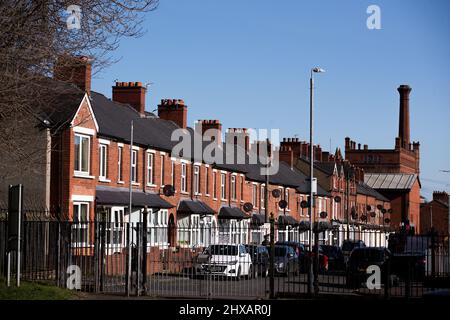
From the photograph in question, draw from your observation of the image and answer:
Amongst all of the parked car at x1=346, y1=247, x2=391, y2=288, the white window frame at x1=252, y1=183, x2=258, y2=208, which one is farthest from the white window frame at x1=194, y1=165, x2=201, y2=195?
the parked car at x1=346, y1=247, x2=391, y2=288

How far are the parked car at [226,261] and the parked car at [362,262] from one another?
3300mm

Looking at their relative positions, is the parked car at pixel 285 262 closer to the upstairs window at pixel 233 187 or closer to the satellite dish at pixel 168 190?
the satellite dish at pixel 168 190

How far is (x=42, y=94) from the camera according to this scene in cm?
2292

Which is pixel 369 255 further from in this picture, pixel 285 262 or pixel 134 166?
pixel 134 166

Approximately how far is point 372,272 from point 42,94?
11739 mm

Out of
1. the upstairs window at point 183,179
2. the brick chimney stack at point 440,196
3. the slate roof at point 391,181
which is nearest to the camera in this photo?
the upstairs window at point 183,179

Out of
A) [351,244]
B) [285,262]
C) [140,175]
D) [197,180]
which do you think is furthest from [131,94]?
[285,262]

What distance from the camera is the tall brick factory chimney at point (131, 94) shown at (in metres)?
52.4

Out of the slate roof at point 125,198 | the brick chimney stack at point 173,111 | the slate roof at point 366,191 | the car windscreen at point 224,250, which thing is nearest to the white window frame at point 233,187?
the brick chimney stack at point 173,111

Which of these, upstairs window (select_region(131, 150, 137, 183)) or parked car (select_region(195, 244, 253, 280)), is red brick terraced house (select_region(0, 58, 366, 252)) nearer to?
upstairs window (select_region(131, 150, 137, 183))

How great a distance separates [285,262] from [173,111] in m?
27.5

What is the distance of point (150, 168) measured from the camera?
46938 millimetres
